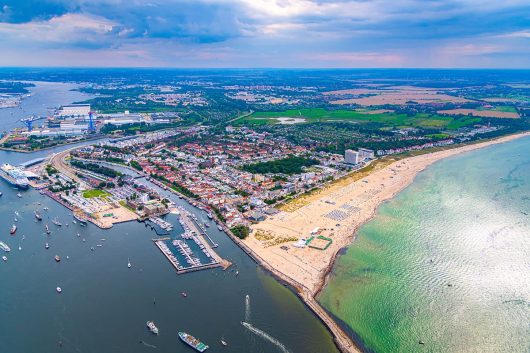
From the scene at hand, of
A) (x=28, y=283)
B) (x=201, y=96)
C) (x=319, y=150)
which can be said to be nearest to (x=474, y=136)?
(x=319, y=150)

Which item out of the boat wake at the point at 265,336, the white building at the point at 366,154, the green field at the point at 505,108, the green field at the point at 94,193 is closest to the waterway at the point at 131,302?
the boat wake at the point at 265,336

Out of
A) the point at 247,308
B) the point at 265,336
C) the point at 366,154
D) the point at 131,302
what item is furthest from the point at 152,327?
the point at 366,154

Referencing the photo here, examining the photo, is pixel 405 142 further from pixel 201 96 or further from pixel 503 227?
pixel 201 96

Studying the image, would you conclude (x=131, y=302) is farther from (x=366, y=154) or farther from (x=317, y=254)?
(x=366, y=154)

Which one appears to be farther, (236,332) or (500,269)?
(500,269)

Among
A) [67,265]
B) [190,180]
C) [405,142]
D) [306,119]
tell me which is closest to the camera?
[67,265]
